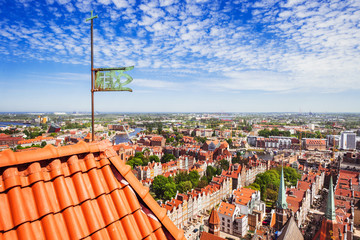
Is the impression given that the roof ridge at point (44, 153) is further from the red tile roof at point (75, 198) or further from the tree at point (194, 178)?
the tree at point (194, 178)

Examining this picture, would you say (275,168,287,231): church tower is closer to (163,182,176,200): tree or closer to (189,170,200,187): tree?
(163,182,176,200): tree

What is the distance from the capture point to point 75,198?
224cm

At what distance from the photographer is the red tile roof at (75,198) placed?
1918mm

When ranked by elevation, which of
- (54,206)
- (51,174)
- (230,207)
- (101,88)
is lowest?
(230,207)

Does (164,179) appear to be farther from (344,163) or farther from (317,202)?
(344,163)

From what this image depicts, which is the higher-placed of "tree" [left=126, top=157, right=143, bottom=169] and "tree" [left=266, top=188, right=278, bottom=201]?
"tree" [left=126, top=157, right=143, bottom=169]

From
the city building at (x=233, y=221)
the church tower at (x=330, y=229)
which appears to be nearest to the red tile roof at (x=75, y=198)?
the church tower at (x=330, y=229)

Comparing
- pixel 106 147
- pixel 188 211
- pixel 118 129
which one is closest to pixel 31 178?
pixel 106 147

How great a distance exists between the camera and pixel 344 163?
147 feet

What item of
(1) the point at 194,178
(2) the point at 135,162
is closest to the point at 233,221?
(1) the point at 194,178

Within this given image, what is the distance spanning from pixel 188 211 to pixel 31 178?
22681 mm

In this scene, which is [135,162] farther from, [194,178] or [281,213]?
[281,213]

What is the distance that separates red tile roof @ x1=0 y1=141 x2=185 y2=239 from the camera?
1.92 metres

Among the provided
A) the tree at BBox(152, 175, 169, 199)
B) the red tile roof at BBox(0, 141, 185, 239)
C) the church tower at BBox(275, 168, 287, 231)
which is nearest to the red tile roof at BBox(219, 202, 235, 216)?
the church tower at BBox(275, 168, 287, 231)
